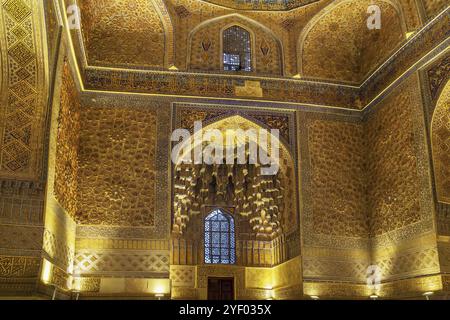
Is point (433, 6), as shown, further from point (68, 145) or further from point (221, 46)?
point (68, 145)

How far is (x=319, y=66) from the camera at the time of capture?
10.3 meters

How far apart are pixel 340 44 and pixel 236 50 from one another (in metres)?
2.03

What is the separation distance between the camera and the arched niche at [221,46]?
1004cm

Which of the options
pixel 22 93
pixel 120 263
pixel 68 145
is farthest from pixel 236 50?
pixel 22 93

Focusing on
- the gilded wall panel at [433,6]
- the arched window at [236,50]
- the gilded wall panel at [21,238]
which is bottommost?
the gilded wall panel at [21,238]

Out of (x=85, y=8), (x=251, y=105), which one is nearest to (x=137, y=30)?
(x=85, y=8)

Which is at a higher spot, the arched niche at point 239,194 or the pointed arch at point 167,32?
the pointed arch at point 167,32

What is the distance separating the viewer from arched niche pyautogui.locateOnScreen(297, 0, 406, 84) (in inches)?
394

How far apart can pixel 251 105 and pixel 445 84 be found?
3.29 metres

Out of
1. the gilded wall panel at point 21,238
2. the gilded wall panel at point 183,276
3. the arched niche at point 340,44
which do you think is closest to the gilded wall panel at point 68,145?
the gilded wall panel at point 21,238

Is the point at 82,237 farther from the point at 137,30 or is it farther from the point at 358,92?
the point at 358,92

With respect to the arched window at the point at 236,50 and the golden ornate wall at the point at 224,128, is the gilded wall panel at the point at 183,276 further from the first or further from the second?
the arched window at the point at 236,50

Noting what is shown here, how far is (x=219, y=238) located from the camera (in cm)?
1063

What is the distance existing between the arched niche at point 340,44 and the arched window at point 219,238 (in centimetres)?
322
